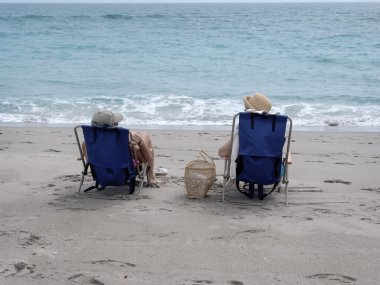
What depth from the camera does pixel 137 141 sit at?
5.71m

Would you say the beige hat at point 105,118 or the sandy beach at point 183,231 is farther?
the beige hat at point 105,118

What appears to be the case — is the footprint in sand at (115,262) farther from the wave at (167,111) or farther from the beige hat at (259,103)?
the wave at (167,111)

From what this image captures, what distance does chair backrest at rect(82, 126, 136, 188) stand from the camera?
5418 millimetres

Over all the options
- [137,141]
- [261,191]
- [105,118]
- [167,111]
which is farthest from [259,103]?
[167,111]

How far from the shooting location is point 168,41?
28391mm

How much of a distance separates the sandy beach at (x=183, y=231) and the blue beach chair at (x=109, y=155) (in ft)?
0.62

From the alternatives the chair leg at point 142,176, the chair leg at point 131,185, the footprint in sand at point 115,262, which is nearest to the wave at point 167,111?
the chair leg at point 142,176

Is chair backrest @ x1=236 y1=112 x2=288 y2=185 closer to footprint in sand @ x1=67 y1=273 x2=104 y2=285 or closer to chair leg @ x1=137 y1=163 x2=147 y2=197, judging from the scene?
chair leg @ x1=137 y1=163 x2=147 y2=197

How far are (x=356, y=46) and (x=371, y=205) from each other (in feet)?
72.1

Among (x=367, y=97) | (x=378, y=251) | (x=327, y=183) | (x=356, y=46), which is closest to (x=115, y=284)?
(x=378, y=251)

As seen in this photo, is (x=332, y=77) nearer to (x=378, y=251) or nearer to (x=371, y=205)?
(x=371, y=205)

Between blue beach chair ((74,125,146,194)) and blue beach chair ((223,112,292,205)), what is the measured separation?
88 cm

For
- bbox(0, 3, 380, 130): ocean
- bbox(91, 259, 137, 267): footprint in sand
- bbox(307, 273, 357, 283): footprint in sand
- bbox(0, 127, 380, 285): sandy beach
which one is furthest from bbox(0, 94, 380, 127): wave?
bbox(307, 273, 357, 283): footprint in sand

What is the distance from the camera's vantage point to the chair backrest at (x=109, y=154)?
17.8ft
